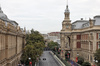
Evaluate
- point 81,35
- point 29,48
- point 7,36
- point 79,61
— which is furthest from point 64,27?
point 7,36

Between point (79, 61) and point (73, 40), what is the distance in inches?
667

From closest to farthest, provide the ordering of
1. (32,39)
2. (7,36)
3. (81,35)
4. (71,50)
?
1. (7,36)
2. (81,35)
3. (71,50)
4. (32,39)

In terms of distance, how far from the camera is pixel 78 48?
245 feet

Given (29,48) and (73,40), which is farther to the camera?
(73,40)

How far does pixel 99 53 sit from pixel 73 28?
33517 mm

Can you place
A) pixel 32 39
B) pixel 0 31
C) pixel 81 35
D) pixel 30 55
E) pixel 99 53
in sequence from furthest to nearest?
pixel 32 39 → pixel 81 35 → pixel 30 55 → pixel 99 53 → pixel 0 31

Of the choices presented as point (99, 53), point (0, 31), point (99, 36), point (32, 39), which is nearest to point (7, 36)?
point (0, 31)

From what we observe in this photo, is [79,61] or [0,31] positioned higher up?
[0,31]

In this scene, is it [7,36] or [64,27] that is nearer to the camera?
[7,36]

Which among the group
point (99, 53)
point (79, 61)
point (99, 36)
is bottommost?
point (79, 61)

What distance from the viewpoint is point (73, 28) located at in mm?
77125

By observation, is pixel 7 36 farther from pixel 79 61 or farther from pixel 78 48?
pixel 78 48

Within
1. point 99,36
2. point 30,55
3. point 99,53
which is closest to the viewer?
point 99,53

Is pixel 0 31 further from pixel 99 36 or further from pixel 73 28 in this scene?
pixel 73 28
